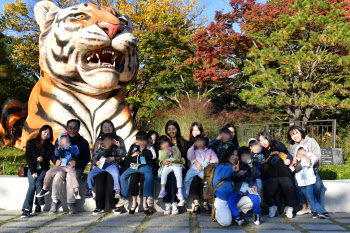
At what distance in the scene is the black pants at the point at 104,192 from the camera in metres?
4.14

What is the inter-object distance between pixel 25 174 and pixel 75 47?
164 centimetres

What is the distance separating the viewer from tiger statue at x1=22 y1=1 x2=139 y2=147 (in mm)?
4809

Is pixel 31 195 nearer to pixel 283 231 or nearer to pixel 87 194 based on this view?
pixel 87 194

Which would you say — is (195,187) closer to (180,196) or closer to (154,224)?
(180,196)

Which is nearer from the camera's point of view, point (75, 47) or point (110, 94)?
point (75, 47)

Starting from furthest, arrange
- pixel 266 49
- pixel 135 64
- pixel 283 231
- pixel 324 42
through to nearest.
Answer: pixel 266 49 < pixel 324 42 < pixel 135 64 < pixel 283 231

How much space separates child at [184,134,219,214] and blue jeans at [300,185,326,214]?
0.99m

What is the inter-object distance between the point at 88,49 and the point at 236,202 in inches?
99.8

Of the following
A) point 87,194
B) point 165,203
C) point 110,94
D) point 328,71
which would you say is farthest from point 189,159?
point 328,71

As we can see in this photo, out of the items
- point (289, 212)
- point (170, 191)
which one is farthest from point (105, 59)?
point (289, 212)

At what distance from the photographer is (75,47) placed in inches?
191

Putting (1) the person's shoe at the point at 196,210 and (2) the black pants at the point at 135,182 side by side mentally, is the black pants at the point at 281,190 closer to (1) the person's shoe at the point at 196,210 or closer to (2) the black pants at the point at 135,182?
(1) the person's shoe at the point at 196,210

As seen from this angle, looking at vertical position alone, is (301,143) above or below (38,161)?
above

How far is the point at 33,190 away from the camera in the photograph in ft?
13.4
